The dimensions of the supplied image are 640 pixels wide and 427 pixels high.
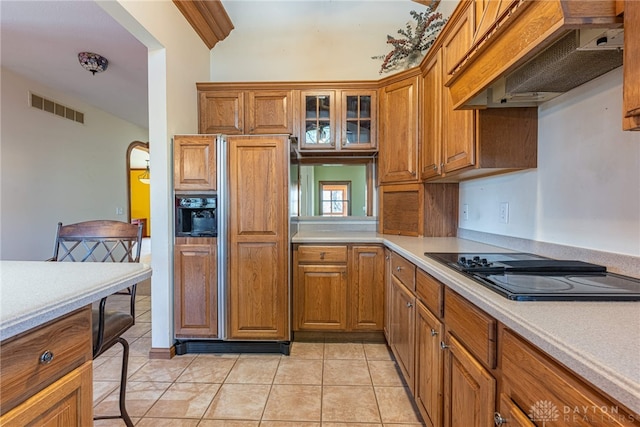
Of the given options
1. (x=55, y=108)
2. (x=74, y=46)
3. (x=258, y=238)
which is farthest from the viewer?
(x=55, y=108)

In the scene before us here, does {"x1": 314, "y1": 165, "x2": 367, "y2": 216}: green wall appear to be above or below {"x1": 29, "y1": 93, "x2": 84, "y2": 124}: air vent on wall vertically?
below

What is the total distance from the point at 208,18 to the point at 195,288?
239 centimetres

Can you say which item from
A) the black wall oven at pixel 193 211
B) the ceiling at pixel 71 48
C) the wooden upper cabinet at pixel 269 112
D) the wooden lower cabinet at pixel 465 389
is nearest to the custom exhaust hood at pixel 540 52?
the wooden lower cabinet at pixel 465 389

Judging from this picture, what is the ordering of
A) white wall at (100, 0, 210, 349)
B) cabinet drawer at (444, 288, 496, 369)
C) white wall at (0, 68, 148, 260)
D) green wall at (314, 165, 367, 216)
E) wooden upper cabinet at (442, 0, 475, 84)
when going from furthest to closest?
white wall at (0, 68, 148, 260), green wall at (314, 165, 367, 216), white wall at (100, 0, 210, 349), wooden upper cabinet at (442, 0, 475, 84), cabinet drawer at (444, 288, 496, 369)

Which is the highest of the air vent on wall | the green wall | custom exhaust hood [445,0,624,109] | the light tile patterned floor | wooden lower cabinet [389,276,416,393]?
the air vent on wall

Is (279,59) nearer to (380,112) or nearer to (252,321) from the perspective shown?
(380,112)

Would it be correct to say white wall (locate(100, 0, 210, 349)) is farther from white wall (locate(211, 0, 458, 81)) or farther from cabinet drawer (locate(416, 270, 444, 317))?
cabinet drawer (locate(416, 270, 444, 317))

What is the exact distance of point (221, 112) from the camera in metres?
2.77

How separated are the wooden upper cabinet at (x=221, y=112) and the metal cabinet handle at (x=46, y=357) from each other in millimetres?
2299

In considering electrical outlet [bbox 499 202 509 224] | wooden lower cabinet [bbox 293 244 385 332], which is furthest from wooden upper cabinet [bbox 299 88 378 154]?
electrical outlet [bbox 499 202 509 224]

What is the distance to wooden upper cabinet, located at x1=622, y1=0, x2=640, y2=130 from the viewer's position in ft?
2.23

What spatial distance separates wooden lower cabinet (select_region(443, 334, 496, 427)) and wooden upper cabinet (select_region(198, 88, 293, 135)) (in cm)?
224

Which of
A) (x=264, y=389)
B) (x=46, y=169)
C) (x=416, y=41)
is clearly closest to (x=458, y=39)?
(x=416, y=41)

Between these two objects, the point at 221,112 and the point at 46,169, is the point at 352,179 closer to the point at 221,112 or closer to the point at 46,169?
the point at 221,112
